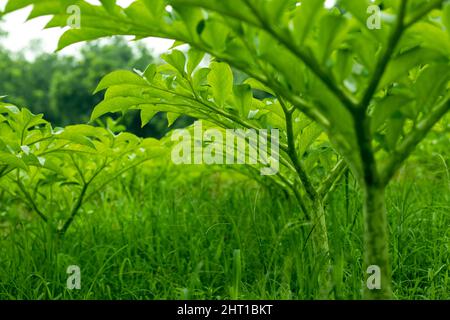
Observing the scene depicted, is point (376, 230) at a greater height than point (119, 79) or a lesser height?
lesser

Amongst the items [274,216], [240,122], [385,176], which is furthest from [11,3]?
[274,216]

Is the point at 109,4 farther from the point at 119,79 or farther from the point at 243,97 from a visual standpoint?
Result: the point at 243,97

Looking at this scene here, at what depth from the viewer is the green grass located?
1901 mm

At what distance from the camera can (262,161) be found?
210 centimetres

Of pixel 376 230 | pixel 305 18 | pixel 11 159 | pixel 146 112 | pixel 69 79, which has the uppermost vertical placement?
pixel 69 79

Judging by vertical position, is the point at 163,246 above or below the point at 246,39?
below

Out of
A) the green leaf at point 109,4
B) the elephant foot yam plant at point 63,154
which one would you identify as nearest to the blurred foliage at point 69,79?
the elephant foot yam plant at point 63,154

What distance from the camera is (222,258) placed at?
232cm

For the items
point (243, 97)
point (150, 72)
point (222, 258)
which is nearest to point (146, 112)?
point (150, 72)

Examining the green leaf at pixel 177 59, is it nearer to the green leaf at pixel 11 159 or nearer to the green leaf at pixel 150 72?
the green leaf at pixel 150 72

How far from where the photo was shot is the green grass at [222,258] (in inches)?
74.9
